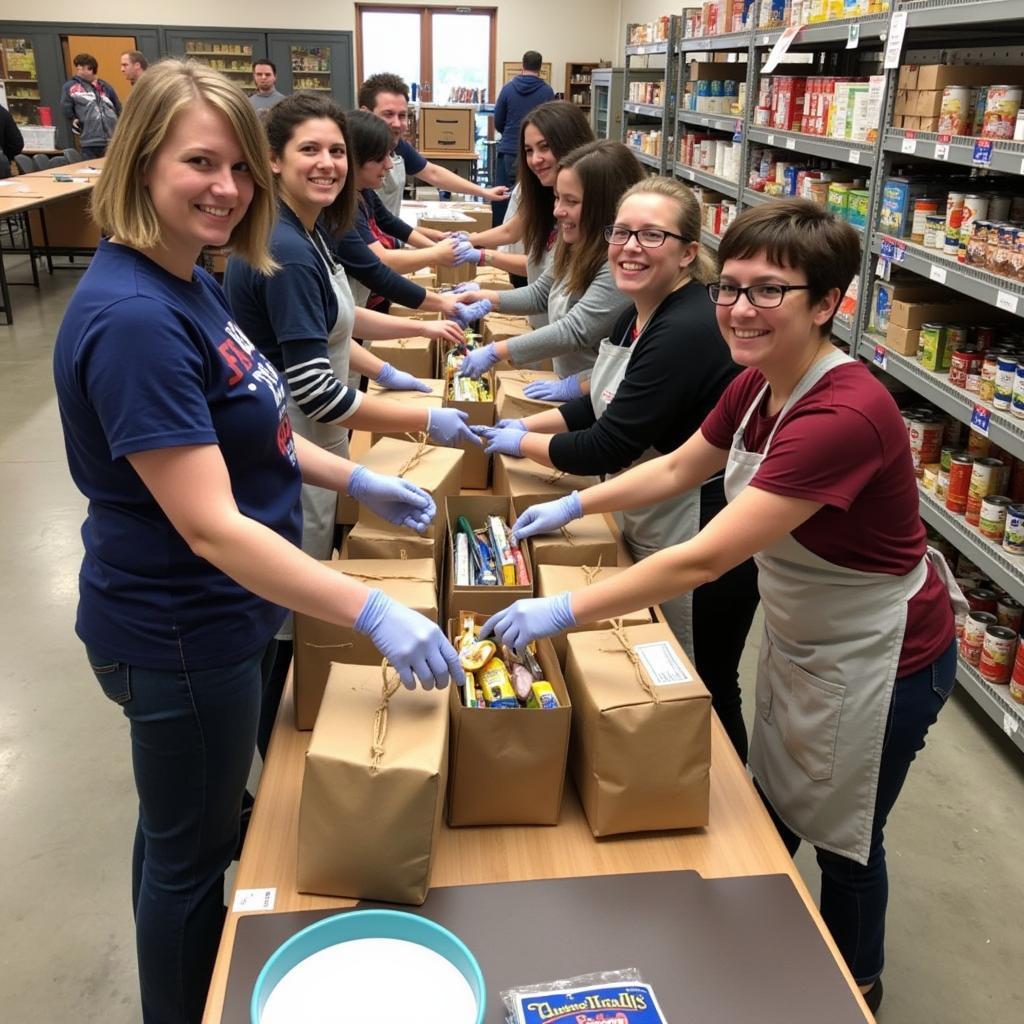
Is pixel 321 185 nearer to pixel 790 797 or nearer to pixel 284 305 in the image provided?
pixel 284 305

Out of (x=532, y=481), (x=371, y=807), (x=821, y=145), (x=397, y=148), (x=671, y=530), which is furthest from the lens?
(x=397, y=148)

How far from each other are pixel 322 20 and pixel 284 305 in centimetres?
1585

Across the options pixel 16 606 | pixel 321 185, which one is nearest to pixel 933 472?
pixel 321 185

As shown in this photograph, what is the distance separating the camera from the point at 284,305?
82.3 inches

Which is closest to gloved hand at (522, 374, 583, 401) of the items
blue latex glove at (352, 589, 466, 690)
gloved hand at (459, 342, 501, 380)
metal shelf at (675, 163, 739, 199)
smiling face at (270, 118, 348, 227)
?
gloved hand at (459, 342, 501, 380)

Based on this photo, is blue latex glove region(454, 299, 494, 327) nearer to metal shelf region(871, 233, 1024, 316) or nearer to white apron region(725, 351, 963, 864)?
metal shelf region(871, 233, 1024, 316)

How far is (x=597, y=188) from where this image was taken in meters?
2.64

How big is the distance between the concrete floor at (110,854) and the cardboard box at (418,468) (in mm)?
1222

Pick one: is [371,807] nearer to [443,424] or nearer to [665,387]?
[665,387]

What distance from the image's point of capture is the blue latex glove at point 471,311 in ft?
12.4

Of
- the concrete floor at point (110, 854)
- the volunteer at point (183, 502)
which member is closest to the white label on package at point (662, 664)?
the volunteer at point (183, 502)

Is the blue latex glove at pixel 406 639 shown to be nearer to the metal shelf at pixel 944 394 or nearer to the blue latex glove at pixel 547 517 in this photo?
the blue latex glove at pixel 547 517

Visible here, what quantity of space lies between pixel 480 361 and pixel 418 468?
0.94m

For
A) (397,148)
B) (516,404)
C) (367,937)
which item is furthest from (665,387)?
(397,148)
